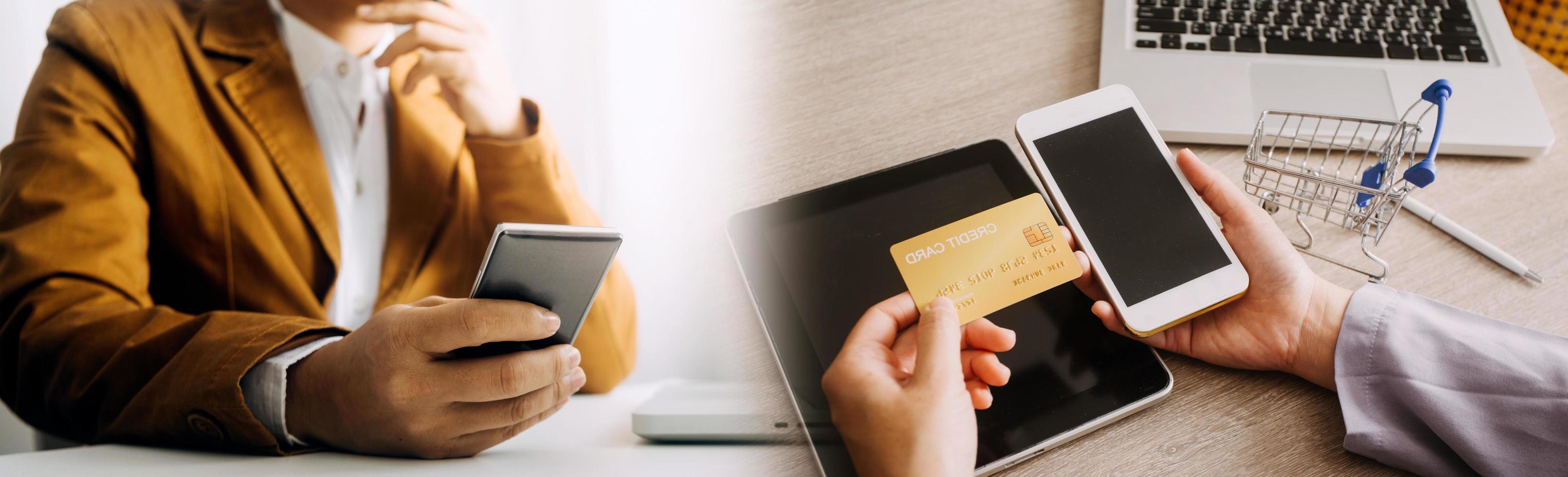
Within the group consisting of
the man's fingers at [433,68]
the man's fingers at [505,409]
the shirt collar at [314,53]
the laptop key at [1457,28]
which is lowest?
the man's fingers at [505,409]

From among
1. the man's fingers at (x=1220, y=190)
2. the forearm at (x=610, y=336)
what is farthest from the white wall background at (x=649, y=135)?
the man's fingers at (x=1220, y=190)

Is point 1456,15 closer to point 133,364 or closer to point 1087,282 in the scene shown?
point 1087,282

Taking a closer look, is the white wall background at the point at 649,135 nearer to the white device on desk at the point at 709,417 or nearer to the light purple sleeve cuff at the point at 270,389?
the white device on desk at the point at 709,417

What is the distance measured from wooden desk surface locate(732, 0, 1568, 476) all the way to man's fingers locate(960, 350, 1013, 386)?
7 centimetres

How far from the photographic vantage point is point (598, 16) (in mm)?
818

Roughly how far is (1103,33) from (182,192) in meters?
0.86

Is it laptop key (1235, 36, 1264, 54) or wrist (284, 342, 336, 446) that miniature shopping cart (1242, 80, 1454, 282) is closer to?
laptop key (1235, 36, 1264, 54)

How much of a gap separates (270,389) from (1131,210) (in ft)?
2.28

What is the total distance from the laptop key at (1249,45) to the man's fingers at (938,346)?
507mm

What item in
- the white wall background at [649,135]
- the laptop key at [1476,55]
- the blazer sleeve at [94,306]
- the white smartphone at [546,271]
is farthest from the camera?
the laptop key at [1476,55]

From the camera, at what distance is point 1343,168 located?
32.9 inches

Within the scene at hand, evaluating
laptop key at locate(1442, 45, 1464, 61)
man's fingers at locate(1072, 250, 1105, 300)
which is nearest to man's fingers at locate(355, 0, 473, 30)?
man's fingers at locate(1072, 250, 1105, 300)

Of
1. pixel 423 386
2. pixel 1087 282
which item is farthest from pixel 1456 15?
pixel 423 386

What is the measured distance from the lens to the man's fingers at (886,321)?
65 centimetres
